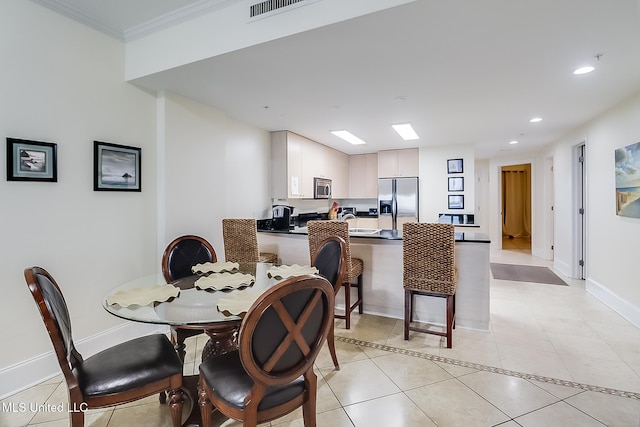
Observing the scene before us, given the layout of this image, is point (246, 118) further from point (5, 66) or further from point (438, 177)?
point (438, 177)

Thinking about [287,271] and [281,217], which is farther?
[281,217]

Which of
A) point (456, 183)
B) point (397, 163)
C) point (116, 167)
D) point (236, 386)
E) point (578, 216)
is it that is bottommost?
point (236, 386)

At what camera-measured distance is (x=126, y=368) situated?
1.43 meters

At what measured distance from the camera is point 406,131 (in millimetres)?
4684

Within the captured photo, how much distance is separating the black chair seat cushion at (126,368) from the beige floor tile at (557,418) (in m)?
1.93

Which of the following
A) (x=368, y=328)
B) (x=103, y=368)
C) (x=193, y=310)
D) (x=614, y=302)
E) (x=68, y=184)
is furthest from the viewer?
(x=614, y=302)

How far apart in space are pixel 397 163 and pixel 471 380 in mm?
4616

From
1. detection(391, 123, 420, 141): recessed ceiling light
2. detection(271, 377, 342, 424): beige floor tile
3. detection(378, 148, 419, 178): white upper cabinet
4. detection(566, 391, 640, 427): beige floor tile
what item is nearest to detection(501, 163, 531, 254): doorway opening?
detection(378, 148, 419, 178): white upper cabinet

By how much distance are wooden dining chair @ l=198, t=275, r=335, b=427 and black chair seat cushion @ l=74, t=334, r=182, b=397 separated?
24cm

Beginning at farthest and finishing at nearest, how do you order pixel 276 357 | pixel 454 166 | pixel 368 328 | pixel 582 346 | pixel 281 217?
pixel 454 166 → pixel 281 217 → pixel 368 328 → pixel 582 346 → pixel 276 357

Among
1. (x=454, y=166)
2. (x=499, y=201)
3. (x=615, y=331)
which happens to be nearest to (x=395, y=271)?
(x=615, y=331)

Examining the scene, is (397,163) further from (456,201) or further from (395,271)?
(395,271)

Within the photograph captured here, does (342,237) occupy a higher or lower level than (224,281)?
higher

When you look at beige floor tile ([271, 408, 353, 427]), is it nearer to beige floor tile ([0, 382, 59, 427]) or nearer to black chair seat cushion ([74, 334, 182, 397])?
black chair seat cushion ([74, 334, 182, 397])
